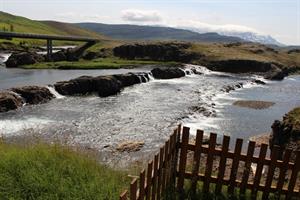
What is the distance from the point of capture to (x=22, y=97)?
3538 centimetres

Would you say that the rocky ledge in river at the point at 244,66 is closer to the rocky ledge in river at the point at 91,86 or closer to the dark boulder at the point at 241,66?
the dark boulder at the point at 241,66

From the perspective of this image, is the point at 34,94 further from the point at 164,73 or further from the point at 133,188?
the point at 133,188

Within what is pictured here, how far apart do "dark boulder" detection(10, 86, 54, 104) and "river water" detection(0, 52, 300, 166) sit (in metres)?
1.11

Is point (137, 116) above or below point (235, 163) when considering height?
below

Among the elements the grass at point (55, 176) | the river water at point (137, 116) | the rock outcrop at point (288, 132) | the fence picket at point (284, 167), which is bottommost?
the river water at point (137, 116)

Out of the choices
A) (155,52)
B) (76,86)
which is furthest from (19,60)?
(155,52)

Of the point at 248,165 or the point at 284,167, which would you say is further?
the point at 248,165

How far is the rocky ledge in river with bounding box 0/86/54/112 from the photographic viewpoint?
32362 mm

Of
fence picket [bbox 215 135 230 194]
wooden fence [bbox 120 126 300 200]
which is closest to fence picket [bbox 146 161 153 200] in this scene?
wooden fence [bbox 120 126 300 200]

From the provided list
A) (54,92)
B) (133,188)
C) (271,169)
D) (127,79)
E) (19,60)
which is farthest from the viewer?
(19,60)

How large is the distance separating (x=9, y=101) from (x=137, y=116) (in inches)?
439

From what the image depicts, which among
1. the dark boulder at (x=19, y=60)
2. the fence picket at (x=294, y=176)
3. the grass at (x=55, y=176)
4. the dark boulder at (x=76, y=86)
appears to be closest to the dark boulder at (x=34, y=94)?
the dark boulder at (x=76, y=86)

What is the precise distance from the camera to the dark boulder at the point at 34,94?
117 feet

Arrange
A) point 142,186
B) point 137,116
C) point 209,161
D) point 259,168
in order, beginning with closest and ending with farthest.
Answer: point 142,186, point 259,168, point 209,161, point 137,116
